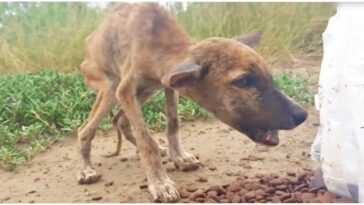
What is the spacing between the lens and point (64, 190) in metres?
2.06

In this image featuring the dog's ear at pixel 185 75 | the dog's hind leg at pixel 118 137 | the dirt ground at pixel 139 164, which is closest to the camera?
the dog's ear at pixel 185 75

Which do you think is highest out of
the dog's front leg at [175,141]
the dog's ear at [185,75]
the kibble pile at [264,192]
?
the dog's ear at [185,75]

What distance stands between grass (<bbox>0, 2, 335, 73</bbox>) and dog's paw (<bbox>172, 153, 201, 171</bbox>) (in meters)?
0.36

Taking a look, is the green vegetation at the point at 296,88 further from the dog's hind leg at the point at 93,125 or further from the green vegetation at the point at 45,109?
the dog's hind leg at the point at 93,125

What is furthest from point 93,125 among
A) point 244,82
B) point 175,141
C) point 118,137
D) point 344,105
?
point 344,105

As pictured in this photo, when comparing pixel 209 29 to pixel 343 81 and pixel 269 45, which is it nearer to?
pixel 269 45

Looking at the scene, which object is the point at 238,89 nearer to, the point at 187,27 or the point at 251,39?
the point at 251,39

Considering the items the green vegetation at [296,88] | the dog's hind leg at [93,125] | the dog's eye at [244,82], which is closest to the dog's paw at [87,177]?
the dog's hind leg at [93,125]

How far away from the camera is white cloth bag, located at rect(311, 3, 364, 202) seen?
1843 millimetres

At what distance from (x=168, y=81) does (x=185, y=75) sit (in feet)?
0.14

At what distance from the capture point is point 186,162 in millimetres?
2139

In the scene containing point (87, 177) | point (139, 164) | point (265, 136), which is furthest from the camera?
point (139, 164)

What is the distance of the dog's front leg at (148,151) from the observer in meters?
1.93

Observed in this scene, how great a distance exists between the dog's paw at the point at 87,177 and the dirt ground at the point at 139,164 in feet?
0.04
